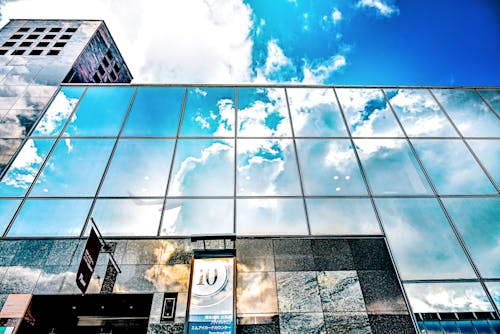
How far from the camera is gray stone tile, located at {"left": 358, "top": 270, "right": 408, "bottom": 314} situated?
8375 millimetres

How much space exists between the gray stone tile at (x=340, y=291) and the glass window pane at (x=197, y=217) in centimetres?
351

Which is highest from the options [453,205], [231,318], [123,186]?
[123,186]

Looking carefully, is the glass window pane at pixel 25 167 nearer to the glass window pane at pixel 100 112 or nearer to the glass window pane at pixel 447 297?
the glass window pane at pixel 100 112

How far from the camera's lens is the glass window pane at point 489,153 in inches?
453

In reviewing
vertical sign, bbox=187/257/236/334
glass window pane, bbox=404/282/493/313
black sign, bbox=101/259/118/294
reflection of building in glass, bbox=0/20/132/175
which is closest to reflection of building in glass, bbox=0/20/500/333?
glass window pane, bbox=404/282/493/313

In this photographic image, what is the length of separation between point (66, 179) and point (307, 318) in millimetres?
10191

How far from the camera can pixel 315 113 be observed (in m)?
13.8

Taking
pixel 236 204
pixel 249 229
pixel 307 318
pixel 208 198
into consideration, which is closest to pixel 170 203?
pixel 208 198

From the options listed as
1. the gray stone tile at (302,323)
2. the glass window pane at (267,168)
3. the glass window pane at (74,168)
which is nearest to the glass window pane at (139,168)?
the glass window pane at (74,168)

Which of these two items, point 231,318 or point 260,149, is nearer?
point 231,318

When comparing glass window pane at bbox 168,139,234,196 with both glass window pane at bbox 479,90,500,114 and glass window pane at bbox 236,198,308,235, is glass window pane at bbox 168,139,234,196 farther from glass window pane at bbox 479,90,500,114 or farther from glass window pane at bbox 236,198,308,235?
glass window pane at bbox 479,90,500,114

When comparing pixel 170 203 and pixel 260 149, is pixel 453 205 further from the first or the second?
pixel 170 203

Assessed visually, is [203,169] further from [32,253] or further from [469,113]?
[469,113]

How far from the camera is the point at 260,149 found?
40.5ft
